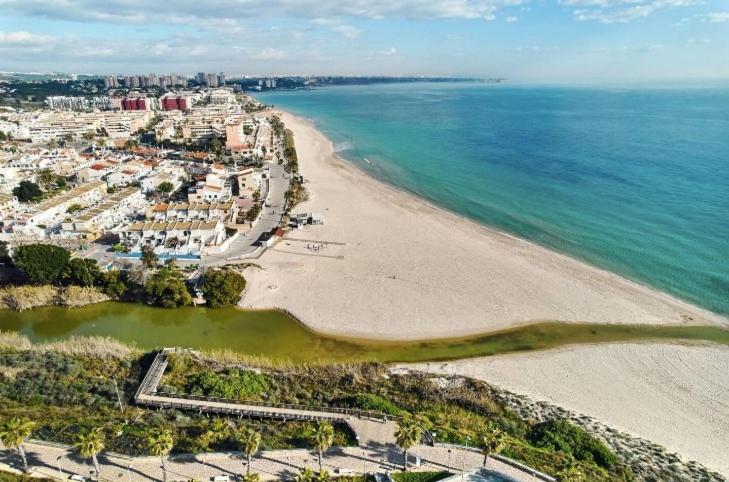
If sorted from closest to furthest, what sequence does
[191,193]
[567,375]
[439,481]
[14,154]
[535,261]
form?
[439,481], [567,375], [535,261], [191,193], [14,154]

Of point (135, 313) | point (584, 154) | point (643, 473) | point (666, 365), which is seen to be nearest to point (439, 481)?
point (643, 473)

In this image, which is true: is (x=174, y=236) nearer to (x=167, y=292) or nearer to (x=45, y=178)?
(x=167, y=292)

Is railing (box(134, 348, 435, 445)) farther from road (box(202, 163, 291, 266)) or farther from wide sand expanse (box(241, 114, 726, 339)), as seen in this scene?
road (box(202, 163, 291, 266))

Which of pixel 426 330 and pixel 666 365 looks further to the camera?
pixel 426 330

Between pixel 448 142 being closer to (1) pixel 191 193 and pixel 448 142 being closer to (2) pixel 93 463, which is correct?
(1) pixel 191 193

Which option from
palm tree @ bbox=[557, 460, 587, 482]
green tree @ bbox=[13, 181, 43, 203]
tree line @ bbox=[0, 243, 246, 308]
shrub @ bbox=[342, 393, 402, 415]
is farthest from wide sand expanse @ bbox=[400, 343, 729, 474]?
green tree @ bbox=[13, 181, 43, 203]

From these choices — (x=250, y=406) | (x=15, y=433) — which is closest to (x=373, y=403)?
(x=250, y=406)

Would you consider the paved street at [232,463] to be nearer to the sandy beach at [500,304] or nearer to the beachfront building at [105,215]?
the sandy beach at [500,304]

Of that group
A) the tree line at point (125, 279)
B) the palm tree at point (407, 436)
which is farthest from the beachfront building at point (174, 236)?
the palm tree at point (407, 436)
